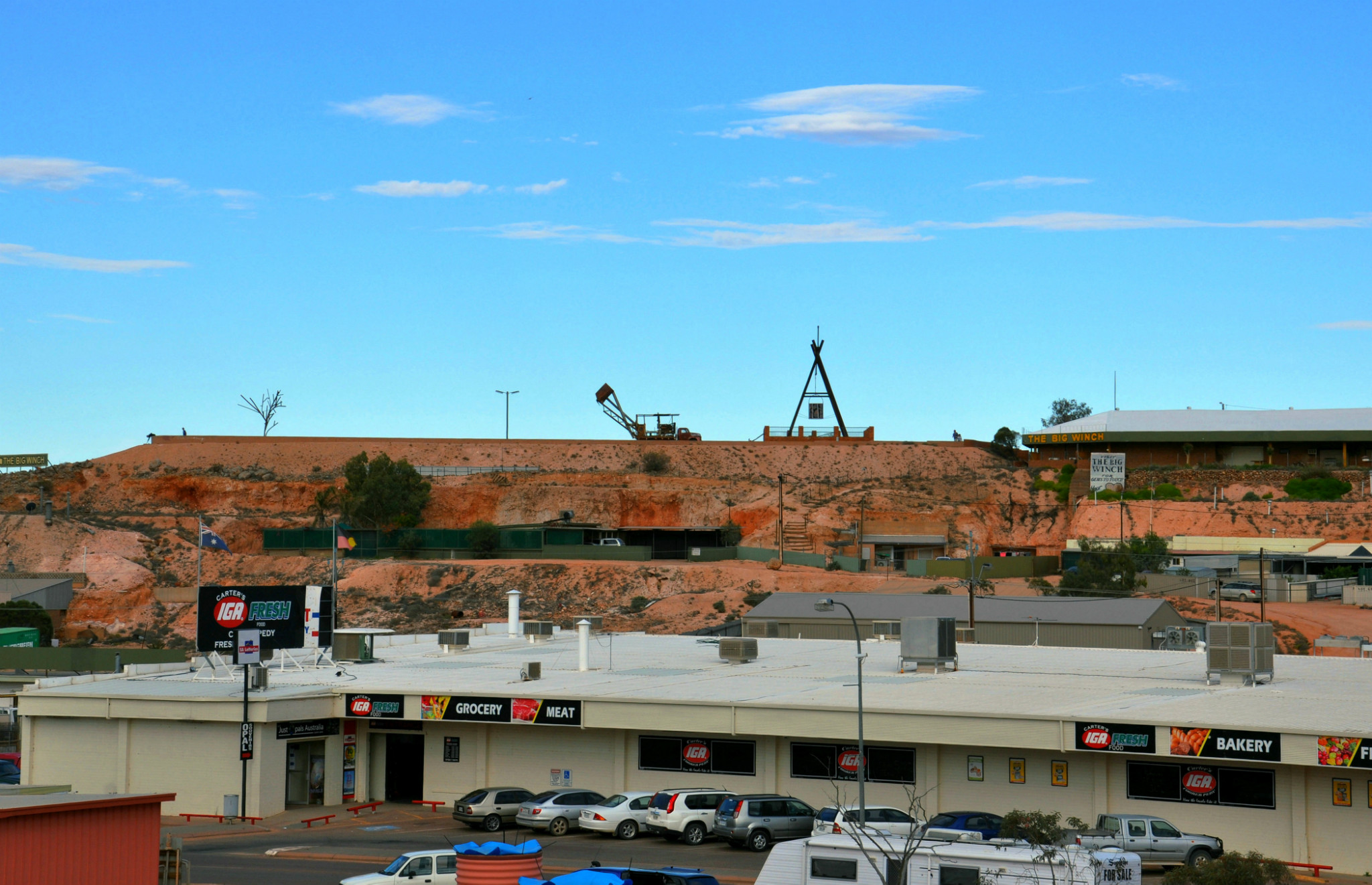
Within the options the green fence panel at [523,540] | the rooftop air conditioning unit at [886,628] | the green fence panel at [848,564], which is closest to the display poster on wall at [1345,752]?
the rooftop air conditioning unit at [886,628]

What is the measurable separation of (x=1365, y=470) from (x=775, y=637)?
65.5 m

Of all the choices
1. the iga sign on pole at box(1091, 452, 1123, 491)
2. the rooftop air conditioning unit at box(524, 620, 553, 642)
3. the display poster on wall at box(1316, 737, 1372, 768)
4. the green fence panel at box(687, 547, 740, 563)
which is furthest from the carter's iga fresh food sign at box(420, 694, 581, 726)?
the iga sign on pole at box(1091, 452, 1123, 491)

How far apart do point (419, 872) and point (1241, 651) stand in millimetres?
22683

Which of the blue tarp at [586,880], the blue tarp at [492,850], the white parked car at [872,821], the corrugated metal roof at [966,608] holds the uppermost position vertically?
the corrugated metal roof at [966,608]

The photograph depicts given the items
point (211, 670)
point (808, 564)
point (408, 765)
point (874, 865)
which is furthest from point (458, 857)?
point (808, 564)

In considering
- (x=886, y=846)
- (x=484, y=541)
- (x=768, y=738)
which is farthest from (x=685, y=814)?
(x=484, y=541)

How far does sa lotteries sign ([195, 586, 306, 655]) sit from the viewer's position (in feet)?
131

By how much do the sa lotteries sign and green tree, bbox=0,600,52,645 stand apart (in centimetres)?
4612

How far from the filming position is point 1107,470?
103 metres

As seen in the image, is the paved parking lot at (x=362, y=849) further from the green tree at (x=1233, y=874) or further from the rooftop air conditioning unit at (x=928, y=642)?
the rooftop air conditioning unit at (x=928, y=642)

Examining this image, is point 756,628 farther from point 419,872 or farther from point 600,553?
point 419,872

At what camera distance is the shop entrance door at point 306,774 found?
37.4 m

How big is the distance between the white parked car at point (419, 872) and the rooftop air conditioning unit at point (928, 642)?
726 inches

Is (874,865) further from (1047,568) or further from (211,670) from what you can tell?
A: (1047,568)
